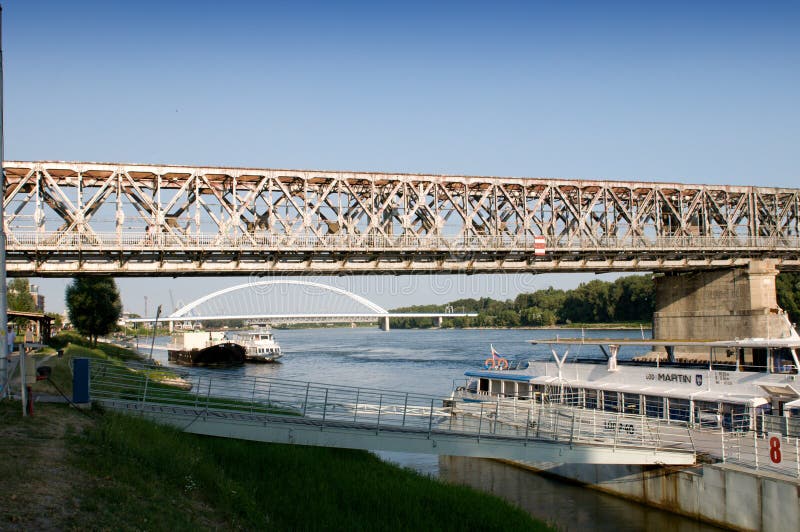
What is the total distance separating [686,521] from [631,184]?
135 feet

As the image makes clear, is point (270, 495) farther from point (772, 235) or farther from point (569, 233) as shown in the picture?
point (772, 235)

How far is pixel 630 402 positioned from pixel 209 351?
75.9 metres

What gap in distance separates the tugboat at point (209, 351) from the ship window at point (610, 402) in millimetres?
A: 74229

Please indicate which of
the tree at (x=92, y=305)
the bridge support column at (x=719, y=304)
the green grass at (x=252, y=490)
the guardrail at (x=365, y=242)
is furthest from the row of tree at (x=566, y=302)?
the green grass at (x=252, y=490)

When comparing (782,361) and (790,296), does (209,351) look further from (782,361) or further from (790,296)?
(790,296)

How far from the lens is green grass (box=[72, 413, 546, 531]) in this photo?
42.4 feet

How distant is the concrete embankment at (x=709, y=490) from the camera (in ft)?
64.5

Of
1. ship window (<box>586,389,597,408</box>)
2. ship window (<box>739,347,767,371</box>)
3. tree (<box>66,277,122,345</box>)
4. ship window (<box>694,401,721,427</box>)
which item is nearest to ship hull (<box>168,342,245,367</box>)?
tree (<box>66,277,122,345</box>)

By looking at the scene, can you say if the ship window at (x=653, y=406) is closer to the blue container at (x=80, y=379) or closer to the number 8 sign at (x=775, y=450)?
the number 8 sign at (x=775, y=450)

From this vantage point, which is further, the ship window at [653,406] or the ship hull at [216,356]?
the ship hull at [216,356]

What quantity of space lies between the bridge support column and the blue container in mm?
48039

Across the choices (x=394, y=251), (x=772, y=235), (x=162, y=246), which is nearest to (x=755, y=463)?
(x=394, y=251)

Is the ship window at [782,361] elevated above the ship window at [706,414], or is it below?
above

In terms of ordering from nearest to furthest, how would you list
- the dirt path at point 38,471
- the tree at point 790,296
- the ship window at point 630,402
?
the dirt path at point 38,471 < the ship window at point 630,402 < the tree at point 790,296
